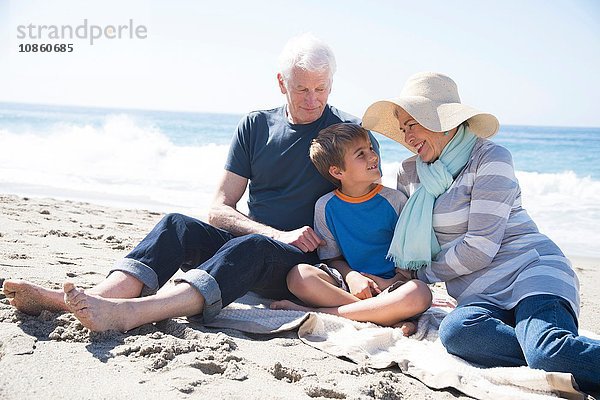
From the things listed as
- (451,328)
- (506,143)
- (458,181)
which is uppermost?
(458,181)

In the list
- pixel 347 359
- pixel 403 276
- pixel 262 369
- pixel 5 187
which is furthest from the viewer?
pixel 5 187

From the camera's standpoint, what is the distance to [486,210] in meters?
3.03

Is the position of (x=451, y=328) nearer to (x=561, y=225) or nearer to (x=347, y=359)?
(x=347, y=359)

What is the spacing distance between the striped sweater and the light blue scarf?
0.13 feet

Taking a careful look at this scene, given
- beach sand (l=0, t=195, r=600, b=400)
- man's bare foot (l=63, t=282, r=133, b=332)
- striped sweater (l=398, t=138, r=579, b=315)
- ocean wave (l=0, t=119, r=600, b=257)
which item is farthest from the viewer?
ocean wave (l=0, t=119, r=600, b=257)

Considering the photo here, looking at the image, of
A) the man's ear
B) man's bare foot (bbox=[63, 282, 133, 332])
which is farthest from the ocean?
man's bare foot (bbox=[63, 282, 133, 332])

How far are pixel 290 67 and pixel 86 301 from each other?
5.70 feet

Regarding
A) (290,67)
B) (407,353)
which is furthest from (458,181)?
(290,67)

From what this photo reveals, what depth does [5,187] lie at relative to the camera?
9188 mm

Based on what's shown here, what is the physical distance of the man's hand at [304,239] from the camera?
3.44 meters

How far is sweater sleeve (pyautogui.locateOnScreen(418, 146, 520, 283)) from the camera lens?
3023 millimetres

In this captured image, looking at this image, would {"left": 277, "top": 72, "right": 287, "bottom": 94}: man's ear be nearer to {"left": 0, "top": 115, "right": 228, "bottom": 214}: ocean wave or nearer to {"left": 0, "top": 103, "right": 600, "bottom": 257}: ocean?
{"left": 0, "top": 103, "right": 600, "bottom": 257}: ocean

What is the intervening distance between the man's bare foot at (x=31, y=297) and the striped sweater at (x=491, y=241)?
1.72m

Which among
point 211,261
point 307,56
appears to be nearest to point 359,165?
point 307,56
